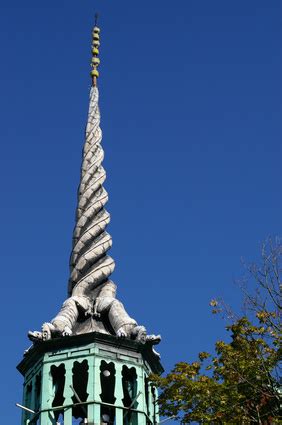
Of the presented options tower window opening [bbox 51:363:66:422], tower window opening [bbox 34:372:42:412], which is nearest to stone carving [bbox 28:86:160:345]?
tower window opening [bbox 51:363:66:422]

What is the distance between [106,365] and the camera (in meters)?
22.1

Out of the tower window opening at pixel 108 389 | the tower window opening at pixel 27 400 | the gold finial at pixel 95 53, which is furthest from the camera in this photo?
the gold finial at pixel 95 53

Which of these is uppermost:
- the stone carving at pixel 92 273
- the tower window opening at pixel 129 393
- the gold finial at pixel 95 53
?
the gold finial at pixel 95 53

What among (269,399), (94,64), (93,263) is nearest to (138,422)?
(269,399)

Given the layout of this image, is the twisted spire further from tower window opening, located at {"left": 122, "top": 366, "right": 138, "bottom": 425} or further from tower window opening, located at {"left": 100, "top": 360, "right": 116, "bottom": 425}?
tower window opening, located at {"left": 122, "top": 366, "right": 138, "bottom": 425}

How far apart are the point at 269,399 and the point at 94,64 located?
1313cm

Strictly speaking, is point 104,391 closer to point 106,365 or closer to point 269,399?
point 106,365

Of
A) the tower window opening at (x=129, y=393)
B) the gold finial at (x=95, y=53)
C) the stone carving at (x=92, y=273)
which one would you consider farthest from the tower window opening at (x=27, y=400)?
the gold finial at (x=95, y=53)

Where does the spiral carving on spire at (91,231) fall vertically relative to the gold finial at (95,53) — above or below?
below

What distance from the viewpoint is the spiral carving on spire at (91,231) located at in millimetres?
24906

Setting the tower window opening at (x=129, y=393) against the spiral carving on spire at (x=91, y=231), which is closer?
the tower window opening at (x=129, y=393)

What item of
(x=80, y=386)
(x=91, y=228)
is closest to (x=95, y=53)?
(x=91, y=228)

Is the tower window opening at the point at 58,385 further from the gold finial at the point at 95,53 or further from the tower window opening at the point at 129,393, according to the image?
the gold finial at the point at 95,53

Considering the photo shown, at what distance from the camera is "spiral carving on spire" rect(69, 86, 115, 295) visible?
24906 mm
